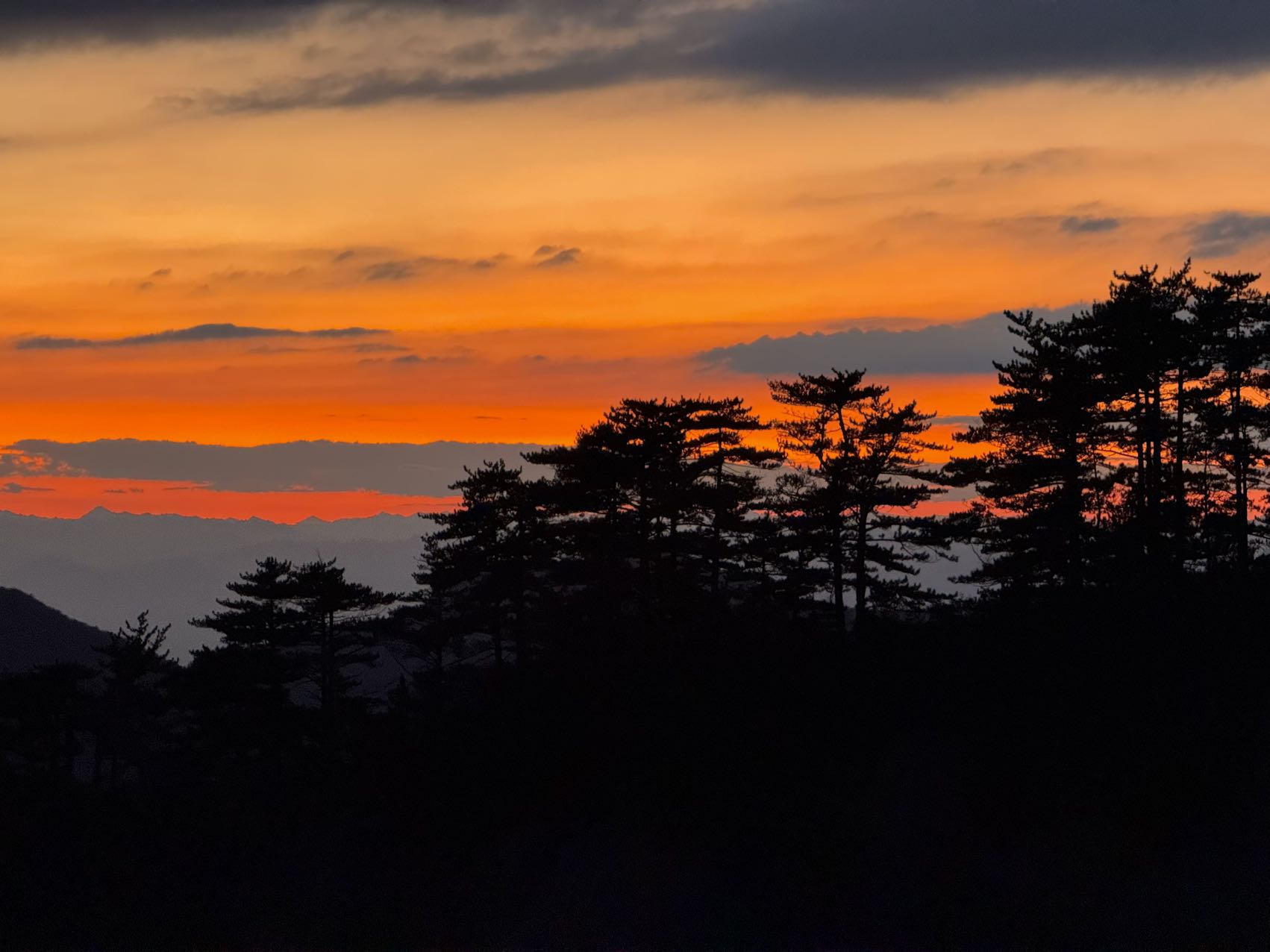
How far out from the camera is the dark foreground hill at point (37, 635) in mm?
146000

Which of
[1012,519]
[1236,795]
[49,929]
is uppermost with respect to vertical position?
[1012,519]

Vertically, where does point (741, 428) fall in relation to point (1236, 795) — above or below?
above

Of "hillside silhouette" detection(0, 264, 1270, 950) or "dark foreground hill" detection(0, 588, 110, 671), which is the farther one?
"dark foreground hill" detection(0, 588, 110, 671)

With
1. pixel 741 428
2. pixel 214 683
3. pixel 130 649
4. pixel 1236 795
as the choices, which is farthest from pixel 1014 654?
pixel 130 649

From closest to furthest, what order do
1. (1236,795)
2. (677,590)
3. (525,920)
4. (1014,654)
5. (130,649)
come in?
(1236,795)
(525,920)
(1014,654)
(677,590)
(130,649)

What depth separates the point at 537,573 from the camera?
56562mm

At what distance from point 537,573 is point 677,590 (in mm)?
14973

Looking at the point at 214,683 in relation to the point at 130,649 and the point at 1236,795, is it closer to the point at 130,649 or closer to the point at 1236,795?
the point at 130,649

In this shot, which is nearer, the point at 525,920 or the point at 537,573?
the point at 525,920

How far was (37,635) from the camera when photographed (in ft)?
500

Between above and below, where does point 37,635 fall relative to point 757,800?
A: above

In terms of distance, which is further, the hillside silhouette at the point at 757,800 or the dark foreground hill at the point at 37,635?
the dark foreground hill at the point at 37,635

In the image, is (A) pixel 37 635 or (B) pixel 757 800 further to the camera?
(A) pixel 37 635

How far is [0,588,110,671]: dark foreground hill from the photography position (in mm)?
A: 146000
